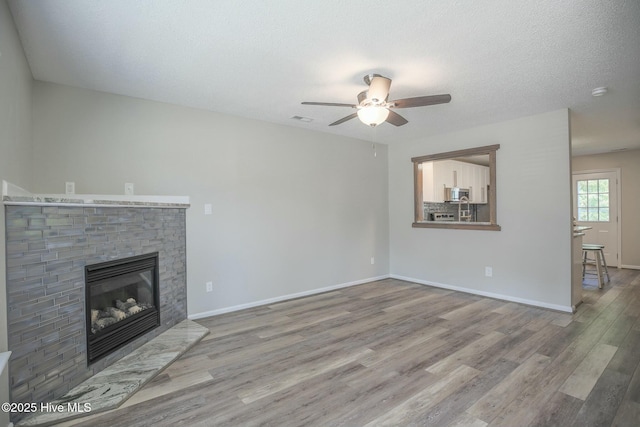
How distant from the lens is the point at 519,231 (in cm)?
403

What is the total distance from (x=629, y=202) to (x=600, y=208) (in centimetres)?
46

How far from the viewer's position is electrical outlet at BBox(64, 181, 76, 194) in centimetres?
285

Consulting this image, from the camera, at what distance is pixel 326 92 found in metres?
3.10

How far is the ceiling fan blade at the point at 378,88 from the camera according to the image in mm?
2504

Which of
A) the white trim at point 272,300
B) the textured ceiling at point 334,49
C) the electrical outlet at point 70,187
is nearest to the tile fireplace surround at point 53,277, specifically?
the electrical outlet at point 70,187

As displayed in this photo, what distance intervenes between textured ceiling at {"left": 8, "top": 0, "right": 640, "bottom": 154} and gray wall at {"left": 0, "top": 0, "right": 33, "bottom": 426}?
0.14m

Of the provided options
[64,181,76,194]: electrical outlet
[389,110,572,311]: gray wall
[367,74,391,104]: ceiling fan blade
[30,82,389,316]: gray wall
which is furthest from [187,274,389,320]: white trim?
[367,74,391,104]: ceiling fan blade

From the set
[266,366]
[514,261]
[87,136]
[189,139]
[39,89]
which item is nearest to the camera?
[266,366]

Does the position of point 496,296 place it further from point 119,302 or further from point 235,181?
point 119,302

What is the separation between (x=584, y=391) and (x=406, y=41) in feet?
8.73

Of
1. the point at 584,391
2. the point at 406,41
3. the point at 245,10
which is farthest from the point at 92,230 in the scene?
the point at 584,391

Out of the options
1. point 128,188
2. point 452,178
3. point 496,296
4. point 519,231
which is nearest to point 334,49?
point 128,188

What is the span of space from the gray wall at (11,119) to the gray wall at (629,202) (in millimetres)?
8083

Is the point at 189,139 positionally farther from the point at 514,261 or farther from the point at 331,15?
the point at 514,261
